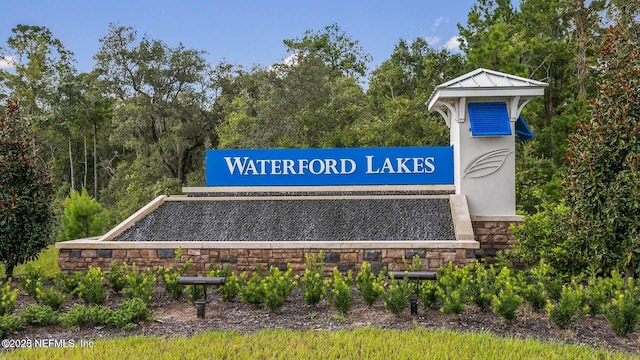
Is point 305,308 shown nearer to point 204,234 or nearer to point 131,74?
point 204,234

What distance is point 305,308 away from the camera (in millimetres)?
6332

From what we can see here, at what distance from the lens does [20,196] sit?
8.42 m

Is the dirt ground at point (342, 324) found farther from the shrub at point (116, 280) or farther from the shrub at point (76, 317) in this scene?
the shrub at point (116, 280)

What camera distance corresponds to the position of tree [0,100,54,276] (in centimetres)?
832

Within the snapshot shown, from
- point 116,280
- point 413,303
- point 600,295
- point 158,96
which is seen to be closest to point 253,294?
point 413,303

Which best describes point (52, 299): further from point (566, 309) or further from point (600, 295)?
point (600, 295)

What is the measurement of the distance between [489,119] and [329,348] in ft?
21.4

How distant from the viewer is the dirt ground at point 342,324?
5242mm

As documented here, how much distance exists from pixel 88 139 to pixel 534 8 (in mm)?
25017

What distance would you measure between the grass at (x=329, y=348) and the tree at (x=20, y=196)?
4.07 metres

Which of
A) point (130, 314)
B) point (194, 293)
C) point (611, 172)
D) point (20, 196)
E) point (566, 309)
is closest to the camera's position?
point (566, 309)

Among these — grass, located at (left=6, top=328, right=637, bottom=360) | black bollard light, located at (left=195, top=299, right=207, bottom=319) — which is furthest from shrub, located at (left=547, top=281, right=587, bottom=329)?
black bollard light, located at (left=195, top=299, right=207, bottom=319)

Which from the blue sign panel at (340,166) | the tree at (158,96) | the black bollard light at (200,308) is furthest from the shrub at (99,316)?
the tree at (158,96)

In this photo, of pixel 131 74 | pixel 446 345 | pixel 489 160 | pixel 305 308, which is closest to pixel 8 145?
pixel 305 308
